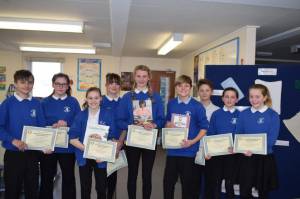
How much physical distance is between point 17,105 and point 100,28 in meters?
2.54

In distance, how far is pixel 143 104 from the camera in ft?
8.40

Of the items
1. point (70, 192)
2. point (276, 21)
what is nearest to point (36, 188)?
point (70, 192)

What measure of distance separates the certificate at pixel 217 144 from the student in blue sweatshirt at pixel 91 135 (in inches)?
37.2

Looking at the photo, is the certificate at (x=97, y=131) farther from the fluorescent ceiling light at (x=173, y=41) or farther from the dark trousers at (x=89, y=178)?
the fluorescent ceiling light at (x=173, y=41)

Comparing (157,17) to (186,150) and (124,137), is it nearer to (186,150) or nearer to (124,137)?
(124,137)

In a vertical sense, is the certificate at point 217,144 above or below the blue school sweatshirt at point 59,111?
below

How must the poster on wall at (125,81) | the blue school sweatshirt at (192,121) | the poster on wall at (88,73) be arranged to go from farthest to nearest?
the poster on wall at (125,81)
the poster on wall at (88,73)
the blue school sweatshirt at (192,121)

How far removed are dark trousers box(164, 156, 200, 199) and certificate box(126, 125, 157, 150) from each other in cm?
29

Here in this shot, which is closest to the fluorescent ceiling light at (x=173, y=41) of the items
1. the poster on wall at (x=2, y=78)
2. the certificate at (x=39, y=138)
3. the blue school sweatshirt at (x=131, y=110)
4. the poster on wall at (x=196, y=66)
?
the poster on wall at (x=196, y=66)

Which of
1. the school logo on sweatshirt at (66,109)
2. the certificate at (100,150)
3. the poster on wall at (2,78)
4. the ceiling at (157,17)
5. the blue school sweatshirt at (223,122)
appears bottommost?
the certificate at (100,150)

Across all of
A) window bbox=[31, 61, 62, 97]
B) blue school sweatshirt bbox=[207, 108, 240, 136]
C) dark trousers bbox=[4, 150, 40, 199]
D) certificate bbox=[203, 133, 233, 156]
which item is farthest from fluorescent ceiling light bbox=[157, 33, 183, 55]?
window bbox=[31, 61, 62, 97]

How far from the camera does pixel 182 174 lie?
8.60ft

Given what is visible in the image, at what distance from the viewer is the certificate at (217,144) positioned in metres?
2.64

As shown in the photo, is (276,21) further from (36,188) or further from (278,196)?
(36,188)
